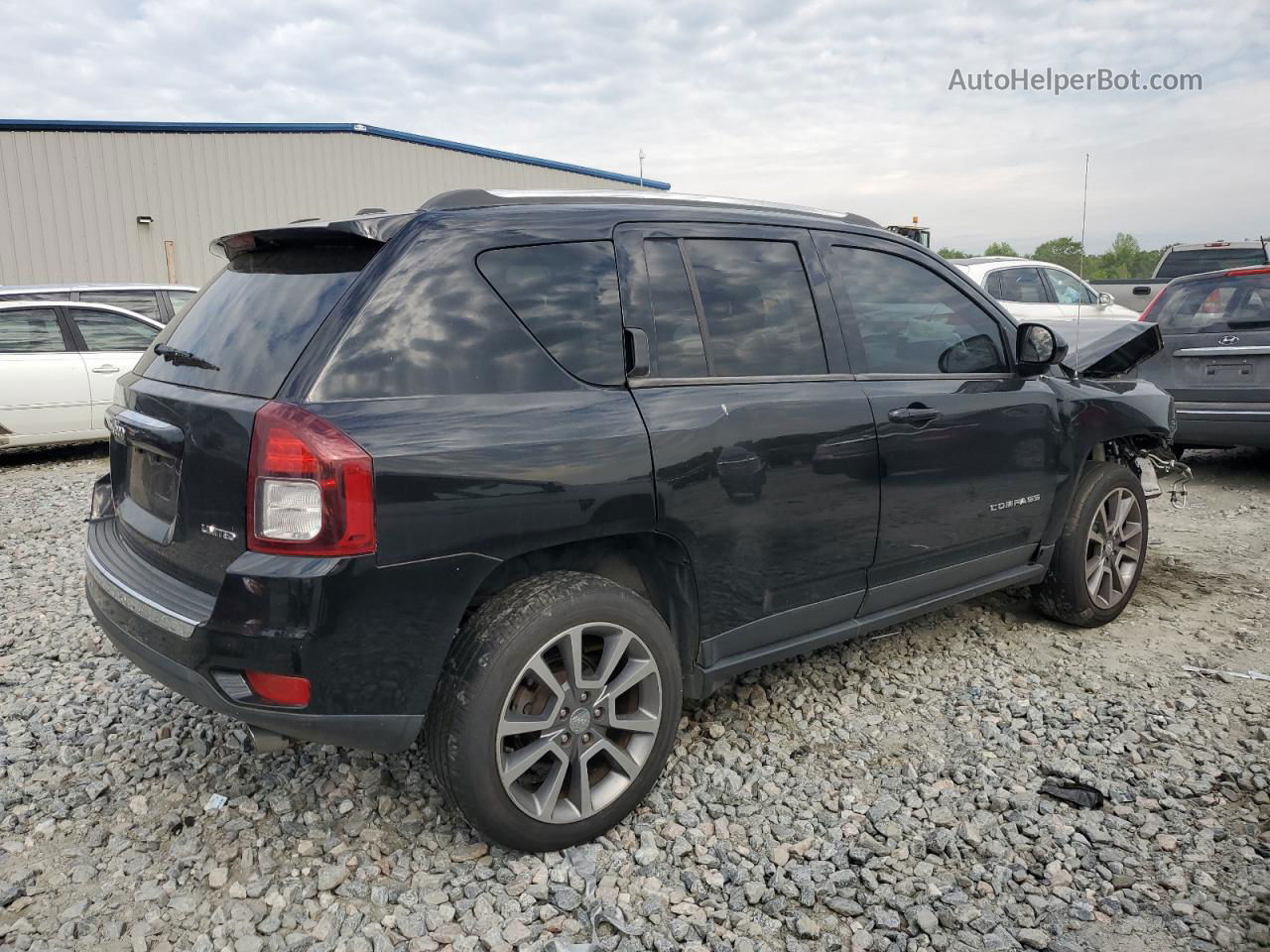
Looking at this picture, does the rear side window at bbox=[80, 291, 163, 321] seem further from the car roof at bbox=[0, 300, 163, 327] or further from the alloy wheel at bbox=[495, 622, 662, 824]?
the alloy wheel at bbox=[495, 622, 662, 824]

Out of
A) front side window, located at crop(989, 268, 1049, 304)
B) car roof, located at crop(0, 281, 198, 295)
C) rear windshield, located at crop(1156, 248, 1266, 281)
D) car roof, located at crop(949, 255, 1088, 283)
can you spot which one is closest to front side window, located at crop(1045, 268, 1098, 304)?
car roof, located at crop(949, 255, 1088, 283)

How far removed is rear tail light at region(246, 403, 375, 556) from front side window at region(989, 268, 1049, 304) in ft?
29.5

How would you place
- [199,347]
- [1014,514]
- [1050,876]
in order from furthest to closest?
[1014,514]
[199,347]
[1050,876]

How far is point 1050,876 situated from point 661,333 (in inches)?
76.0

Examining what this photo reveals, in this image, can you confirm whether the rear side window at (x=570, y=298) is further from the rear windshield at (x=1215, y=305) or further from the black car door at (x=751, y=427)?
the rear windshield at (x=1215, y=305)

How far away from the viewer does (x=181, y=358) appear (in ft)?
9.27

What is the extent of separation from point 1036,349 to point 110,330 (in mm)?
8775

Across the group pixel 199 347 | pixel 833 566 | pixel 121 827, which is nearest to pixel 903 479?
pixel 833 566

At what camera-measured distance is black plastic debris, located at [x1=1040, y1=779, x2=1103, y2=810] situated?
2.94 meters

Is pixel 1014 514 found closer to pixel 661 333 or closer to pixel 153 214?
pixel 661 333

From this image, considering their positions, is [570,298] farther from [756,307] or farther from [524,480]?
[756,307]

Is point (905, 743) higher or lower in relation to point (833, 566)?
lower

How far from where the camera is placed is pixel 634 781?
2.80 metres

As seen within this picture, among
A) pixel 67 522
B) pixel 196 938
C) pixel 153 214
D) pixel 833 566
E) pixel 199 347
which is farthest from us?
pixel 153 214
